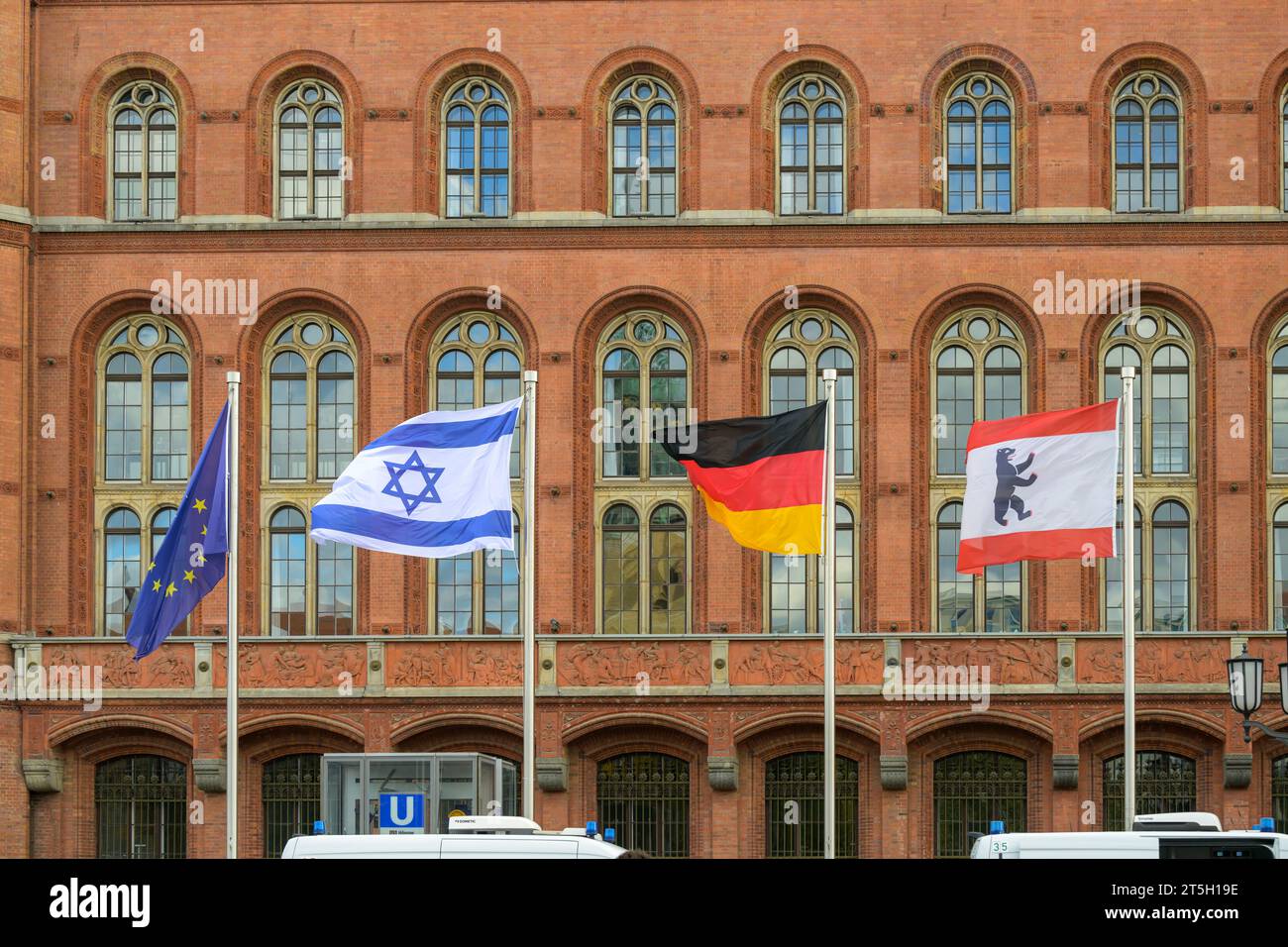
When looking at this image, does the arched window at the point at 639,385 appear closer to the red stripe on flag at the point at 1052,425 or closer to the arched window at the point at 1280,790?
the arched window at the point at 1280,790

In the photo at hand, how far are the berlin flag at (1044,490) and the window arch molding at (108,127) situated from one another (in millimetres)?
18664

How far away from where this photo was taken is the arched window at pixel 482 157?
37.9m

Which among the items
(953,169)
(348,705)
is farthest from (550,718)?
(953,169)

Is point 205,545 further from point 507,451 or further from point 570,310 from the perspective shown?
point 570,310

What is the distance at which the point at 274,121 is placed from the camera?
3816 centimetres

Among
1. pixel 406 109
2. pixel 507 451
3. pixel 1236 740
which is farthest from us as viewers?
pixel 406 109

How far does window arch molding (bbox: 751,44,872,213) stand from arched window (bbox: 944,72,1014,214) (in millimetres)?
1613

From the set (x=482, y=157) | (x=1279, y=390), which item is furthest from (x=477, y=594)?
(x=1279, y=390)

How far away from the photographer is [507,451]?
25.5m

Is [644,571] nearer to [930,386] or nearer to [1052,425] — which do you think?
[930,386]

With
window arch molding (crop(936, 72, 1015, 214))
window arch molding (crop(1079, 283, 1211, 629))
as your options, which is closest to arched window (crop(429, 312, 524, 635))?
window arch molding (crop(936, 72, 1015, 214))

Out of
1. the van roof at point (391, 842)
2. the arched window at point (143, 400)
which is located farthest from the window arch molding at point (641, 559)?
the van roof at point (391, 842)

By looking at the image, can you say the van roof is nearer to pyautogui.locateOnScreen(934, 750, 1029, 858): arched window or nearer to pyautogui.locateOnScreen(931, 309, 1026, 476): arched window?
pyautogui.locateOnScreen(934, 750, 1029, 858): arched window
